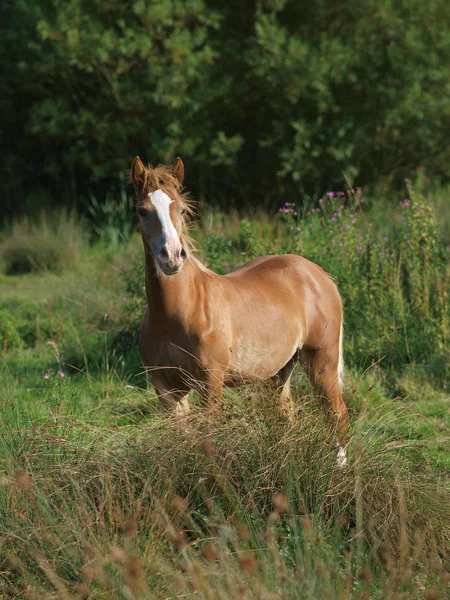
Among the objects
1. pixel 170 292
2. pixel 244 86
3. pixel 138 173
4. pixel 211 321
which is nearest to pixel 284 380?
pixel 211 321

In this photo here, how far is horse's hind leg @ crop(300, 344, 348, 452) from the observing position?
5.59 m

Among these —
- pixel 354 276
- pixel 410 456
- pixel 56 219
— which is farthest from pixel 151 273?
pixel 56 219

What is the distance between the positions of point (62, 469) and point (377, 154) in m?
12.3

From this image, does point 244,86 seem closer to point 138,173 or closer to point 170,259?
point 138,173

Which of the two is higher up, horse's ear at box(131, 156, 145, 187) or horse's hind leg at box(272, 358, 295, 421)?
horse's ear at box(131, 156, 145, 187)

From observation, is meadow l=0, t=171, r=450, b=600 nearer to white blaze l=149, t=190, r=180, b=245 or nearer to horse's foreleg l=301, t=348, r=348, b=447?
horse's foreleg l=301, t=348, r=348, b=447

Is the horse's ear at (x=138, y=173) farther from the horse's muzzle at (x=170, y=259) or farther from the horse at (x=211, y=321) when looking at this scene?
the horse's muzzle at (x=170, y=259)

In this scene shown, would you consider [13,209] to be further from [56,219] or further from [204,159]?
[204,159]

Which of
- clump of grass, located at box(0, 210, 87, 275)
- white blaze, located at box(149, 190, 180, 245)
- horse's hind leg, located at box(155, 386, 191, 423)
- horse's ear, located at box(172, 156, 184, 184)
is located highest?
horse's ear, located at box(172, 156, 184, 184)

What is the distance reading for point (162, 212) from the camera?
458 cm

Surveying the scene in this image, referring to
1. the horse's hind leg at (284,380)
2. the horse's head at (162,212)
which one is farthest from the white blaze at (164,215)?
the horse's hind leg at (284,380)

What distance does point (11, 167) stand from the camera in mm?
17000

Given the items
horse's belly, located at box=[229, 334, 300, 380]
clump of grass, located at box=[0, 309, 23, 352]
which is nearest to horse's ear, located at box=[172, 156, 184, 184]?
horse's belly, located at box=[229, 334, 300, 380]

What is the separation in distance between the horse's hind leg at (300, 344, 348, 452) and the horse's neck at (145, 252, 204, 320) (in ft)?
3.65
